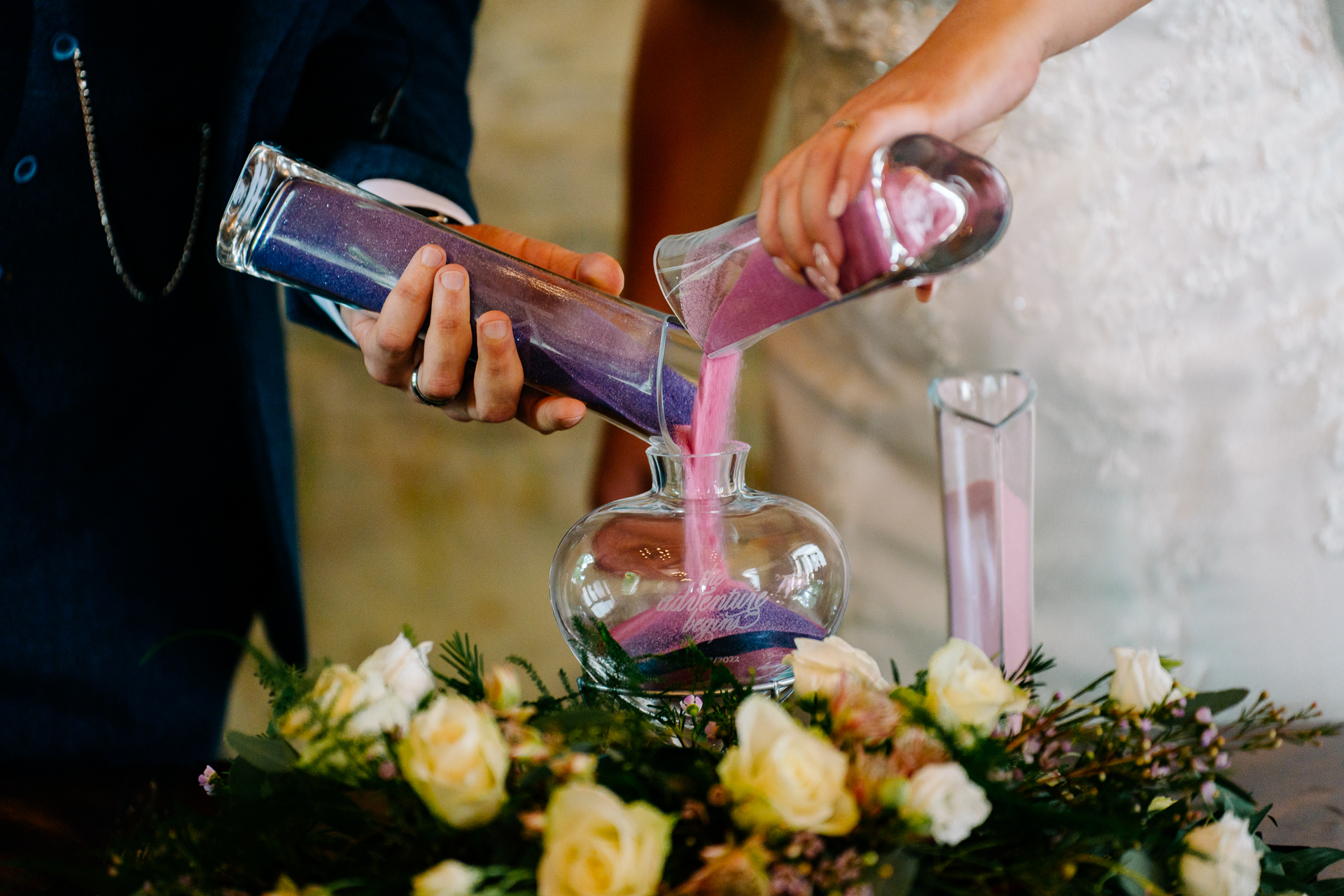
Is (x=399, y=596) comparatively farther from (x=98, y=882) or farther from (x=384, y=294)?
(x=98, y=882)

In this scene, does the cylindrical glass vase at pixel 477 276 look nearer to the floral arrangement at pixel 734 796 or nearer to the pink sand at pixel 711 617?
the pink sand at pixel 711 617

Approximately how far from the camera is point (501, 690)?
0.34 metres

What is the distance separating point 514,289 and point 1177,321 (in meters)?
0.64

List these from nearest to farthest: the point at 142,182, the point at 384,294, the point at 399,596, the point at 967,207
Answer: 1. the point at 967,207
2. the point at 384,294
3. the point at 142,182
4. the point at 399,596

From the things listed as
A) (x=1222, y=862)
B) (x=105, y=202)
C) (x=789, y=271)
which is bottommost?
(x=1222, y=862)

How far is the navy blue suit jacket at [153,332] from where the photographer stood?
688 mm

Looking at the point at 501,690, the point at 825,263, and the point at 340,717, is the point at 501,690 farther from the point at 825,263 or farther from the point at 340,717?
the point at 825,263

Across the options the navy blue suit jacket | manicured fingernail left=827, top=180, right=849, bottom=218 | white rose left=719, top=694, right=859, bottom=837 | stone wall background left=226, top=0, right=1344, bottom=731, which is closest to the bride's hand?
manicured fingernail left=827, top=180, right=849, bottom=218

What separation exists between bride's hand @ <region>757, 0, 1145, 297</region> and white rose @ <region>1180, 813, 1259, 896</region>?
0.78ft

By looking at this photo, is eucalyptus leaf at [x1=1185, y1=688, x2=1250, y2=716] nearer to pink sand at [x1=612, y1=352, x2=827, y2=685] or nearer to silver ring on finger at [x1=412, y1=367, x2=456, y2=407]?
pink sand at [x1=612, y1=352, x2=827, y2=685]

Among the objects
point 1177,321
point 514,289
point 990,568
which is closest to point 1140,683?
point 990,568

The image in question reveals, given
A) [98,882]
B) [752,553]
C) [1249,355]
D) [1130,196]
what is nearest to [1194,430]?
[1249,355]

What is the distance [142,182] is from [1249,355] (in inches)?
37.8

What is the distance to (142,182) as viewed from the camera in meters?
0.77
